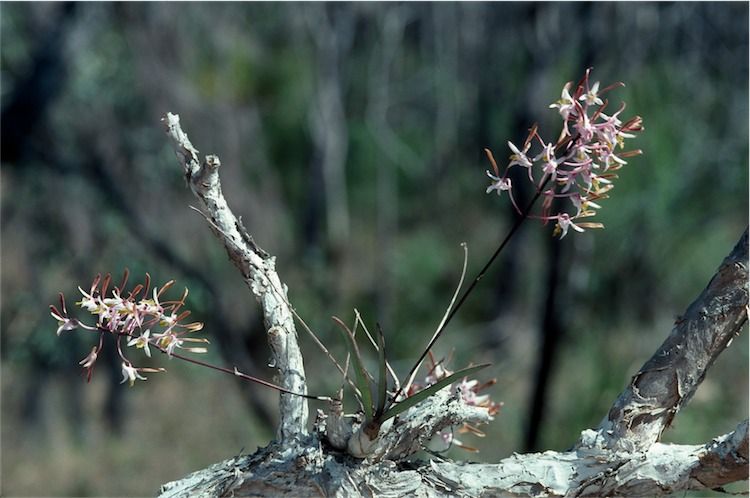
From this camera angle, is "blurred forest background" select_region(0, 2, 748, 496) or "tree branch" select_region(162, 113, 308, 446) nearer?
"tree branch" select_region(162, 113, 308, 446)

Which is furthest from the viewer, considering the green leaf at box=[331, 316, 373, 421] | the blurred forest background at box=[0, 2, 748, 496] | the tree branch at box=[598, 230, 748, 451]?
the blurred forest background at box=[0, 2, 748, 496]

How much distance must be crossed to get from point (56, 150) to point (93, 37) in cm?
69

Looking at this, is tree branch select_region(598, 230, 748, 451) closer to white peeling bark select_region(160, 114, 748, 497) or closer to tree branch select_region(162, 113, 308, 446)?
white peeling bark select_region(160, 114, 748, 497)

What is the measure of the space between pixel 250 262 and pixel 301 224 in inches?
205

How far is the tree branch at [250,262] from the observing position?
0.92m

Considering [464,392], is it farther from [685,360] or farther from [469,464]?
[685,360]

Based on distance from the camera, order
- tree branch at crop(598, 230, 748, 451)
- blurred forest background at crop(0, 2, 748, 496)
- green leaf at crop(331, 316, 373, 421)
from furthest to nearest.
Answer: blurred forest background at crop(0, 2, 748, 496)
tree branch at crop(598, 230, 748, 451)
green leaf at crop(331, 316, 373, 421)

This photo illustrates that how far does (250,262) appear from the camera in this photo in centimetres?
93

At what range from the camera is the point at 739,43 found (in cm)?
452

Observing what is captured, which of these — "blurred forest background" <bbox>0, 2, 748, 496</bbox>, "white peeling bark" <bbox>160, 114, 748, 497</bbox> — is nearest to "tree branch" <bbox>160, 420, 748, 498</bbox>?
"white peeling bark" <bbox>160, 114, 748, 497</bbox>

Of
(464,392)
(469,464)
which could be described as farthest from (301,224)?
(469,464)

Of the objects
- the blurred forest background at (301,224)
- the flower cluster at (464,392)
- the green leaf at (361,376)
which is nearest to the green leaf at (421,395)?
the green leaf at (361,376)

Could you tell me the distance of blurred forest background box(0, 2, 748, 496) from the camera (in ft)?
11.1

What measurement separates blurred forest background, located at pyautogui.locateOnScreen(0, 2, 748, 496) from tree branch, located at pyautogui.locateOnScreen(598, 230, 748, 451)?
1.33 metres
